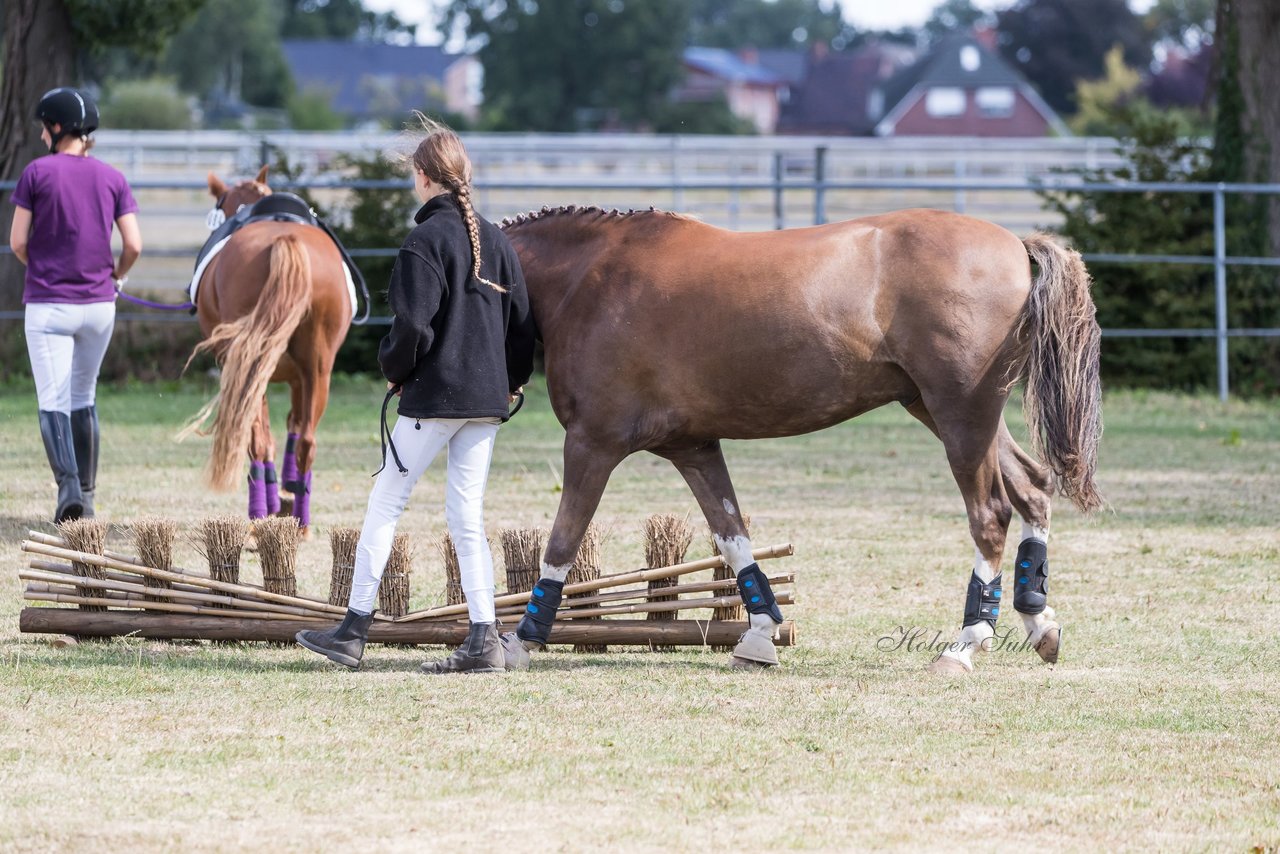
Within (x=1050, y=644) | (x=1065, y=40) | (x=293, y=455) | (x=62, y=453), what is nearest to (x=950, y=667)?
→ (x=1050, y=644)

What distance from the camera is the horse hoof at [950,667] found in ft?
19.5

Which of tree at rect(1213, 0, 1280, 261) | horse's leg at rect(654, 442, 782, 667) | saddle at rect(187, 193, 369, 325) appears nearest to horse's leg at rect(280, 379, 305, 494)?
saddle at rect(187, 193, 369, 325)

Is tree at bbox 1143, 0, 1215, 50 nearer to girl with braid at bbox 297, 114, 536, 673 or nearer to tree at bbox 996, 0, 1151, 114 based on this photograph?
tree at bbox 996, 0, 1151, 114

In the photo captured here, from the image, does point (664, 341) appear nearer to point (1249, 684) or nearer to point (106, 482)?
point (1249, 684)

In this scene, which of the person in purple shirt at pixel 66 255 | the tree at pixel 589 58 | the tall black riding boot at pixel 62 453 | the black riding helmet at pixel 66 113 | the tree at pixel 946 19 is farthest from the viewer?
the tree at pixel 946 19

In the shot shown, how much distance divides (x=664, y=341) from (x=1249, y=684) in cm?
246

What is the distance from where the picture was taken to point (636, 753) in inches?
191

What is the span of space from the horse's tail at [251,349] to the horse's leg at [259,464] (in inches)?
14.7

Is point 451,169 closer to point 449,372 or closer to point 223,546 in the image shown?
point 449,372

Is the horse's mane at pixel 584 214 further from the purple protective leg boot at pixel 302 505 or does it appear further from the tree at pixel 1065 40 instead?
the tree at pixel 1065 40

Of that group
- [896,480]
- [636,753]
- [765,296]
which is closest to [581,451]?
[765,296]

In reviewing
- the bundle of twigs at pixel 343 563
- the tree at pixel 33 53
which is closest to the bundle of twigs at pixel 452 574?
the bundle of twigs at pixel 343 563

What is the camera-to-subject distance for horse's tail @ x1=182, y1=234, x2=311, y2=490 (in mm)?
8234

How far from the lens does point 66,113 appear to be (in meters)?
8.20
